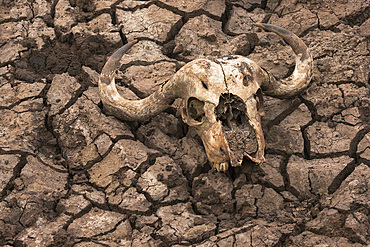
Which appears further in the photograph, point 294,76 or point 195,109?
point 294,76

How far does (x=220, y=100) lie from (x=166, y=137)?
68cm

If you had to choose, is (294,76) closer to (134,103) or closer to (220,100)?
(220,100)

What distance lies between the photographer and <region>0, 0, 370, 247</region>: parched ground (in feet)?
12.0

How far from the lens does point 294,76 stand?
4.32 metres

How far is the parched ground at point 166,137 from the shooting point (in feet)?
12.0

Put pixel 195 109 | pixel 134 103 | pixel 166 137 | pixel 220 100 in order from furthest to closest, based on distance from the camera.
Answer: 1. pixel 166 137
2. pixel 134 103
3. pixel 195 109
4. pixel 220 100

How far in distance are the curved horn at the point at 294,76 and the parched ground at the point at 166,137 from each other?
166mm

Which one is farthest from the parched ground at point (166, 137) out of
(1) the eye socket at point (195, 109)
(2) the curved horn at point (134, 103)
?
(1) the eye socket at point (195, 109)

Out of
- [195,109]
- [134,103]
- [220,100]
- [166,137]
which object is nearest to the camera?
[220,100]

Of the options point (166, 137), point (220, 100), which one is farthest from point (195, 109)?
point (166, 137)

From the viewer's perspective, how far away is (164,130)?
431 cm

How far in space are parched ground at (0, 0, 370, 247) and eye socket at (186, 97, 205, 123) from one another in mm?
302

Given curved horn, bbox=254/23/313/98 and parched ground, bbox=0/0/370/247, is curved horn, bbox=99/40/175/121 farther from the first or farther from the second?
curved horn, bbox=254/23/313/98

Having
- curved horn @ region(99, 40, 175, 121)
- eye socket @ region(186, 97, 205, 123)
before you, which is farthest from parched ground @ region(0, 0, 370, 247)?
→ eye socket @ region(186, 97, 205, 123)
